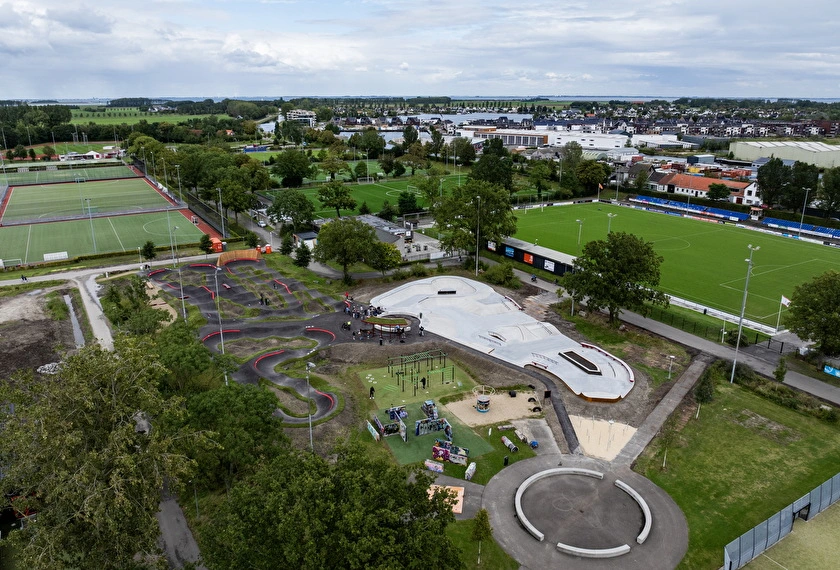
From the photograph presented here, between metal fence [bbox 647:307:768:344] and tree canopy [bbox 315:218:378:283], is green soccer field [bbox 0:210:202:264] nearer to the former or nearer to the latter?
tree canopy [bbox 315:218:378:283]

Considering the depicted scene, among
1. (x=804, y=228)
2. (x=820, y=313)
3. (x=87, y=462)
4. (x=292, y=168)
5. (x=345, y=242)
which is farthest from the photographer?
(x=292, y=168)

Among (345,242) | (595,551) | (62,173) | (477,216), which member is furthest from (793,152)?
(62,173)

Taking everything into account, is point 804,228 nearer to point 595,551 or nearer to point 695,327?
point 695,327

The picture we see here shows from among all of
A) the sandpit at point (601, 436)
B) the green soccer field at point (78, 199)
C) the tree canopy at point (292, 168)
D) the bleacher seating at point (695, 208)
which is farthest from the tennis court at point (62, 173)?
the sandpit at point (601, 436)

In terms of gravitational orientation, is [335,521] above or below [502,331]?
above

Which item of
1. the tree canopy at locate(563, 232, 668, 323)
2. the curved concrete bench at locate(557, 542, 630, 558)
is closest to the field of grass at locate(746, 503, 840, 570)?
the curved concrete bench at locate(557, 542, 630, 558)

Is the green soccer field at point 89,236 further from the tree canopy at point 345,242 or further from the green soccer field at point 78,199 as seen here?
the tree canopy at point 345,242

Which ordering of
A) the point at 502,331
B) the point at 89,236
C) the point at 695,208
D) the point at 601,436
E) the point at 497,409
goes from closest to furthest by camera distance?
the point at 601,436
the point at 497,409
the point at 502,331
the point at 89,236
the point at 695,208
